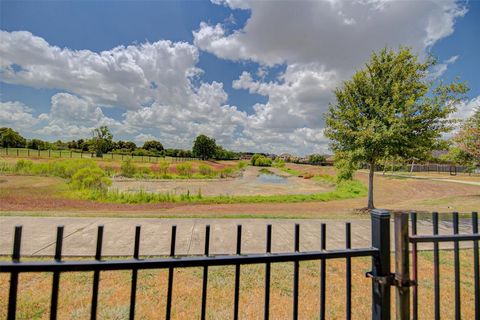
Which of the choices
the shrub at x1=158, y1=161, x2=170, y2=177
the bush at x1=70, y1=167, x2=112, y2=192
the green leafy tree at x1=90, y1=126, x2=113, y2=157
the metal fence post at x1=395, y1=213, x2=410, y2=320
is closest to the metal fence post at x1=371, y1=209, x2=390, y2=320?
the metal fence post at x1=395, y1=213, x2=410, y2=320

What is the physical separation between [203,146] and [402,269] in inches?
2946

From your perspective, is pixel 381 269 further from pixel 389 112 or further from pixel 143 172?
pixel 143 172

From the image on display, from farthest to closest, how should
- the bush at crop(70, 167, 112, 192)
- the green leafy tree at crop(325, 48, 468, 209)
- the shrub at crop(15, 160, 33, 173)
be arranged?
the shrub at crop(15, 160, 33, 173)
the bush at crop(70, 167, 112, 192)
the green leafy tree at crop(325, 48, 468, 209)

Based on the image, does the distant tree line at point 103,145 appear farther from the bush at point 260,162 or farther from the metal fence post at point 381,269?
the metal fence post at point 381,269

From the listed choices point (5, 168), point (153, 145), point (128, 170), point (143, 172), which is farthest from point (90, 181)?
point (153, 145)

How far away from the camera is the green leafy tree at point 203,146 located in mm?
74625

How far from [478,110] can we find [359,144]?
42.2 ft

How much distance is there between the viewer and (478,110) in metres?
15.3

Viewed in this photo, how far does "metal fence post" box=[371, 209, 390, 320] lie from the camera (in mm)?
1729

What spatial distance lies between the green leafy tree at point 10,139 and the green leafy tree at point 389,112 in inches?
3184

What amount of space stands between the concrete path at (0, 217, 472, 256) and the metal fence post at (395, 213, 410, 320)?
120 inches

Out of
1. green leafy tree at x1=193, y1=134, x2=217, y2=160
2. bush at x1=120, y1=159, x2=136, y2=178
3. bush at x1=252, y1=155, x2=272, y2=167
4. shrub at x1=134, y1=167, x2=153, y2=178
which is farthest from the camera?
bush at x1=252, y1=155, x2=272, y2=167

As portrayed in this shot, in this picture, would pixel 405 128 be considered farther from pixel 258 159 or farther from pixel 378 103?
pixel 258 159

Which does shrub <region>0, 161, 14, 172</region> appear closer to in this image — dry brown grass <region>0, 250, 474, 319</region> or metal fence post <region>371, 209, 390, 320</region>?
dry brown grass <region>0, 250, 474, 319</region>
